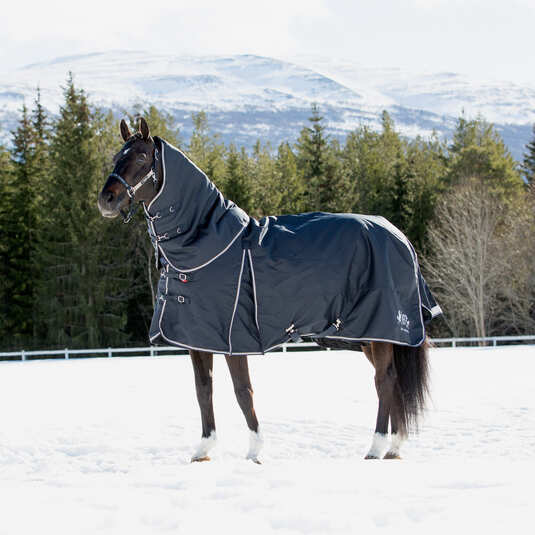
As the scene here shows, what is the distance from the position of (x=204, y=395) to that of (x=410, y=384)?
1600 millimetres

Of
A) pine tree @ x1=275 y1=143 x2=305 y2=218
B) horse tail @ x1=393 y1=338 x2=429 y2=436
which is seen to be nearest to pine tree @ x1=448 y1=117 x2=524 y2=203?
pine tree @ x1=275 y1=143 x2=305 y2=218

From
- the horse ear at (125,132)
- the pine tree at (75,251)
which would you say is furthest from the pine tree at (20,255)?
the horse ear at (125,132)

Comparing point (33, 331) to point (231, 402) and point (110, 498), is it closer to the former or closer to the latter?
point (231, 402)

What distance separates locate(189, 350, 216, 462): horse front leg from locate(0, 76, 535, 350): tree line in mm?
21846

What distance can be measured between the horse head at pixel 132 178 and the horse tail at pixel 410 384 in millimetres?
2302

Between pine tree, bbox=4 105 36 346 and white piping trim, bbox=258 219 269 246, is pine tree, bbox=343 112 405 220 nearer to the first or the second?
pine tree, bbox=4 105 36 346

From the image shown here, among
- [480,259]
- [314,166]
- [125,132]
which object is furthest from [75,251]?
[125,132]

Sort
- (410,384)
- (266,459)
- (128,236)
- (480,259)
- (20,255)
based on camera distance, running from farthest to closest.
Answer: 1. (20,255)
2. (128,236)
3. (480,259)
4. (266,459)
5. (410,384)

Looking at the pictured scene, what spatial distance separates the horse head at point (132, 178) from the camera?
462cm

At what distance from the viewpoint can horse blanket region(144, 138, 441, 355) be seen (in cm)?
486

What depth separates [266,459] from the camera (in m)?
5.63

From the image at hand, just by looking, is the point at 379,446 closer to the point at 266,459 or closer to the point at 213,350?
the point at 266,459

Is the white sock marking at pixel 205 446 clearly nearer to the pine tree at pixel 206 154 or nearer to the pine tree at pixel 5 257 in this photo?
the pine tree at pixel 206 154

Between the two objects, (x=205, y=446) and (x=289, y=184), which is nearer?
(x=205, y=446)
